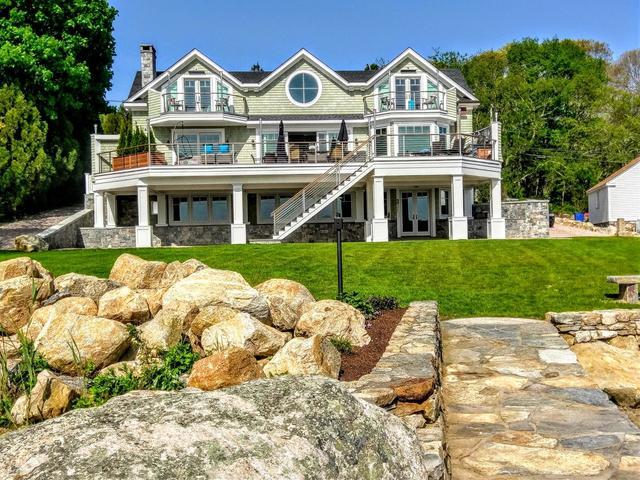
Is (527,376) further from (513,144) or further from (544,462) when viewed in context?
(513,144)

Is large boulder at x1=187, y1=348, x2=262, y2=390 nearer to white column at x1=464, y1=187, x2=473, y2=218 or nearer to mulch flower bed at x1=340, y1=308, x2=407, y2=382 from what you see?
mulch flower bed at x1=340, y1=308, x2=407, y2=382

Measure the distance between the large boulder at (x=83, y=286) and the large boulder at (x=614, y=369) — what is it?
6.47 m

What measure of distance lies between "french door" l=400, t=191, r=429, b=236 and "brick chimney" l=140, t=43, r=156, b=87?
612 inches

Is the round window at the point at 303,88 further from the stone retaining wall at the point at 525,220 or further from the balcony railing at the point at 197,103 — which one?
the stone retaining wall at the point at 525,220

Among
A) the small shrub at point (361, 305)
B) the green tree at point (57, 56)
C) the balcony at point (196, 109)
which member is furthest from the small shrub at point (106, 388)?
the green tree at point (57, 56)

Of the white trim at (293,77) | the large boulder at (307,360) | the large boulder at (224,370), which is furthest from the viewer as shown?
the white trim at (293,77)

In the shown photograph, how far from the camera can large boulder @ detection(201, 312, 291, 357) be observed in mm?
6617

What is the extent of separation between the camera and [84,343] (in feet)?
21.6

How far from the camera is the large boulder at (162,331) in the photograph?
6.93 m

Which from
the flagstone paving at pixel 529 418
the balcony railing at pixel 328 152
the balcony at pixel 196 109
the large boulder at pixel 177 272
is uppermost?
the balcony at pixel 196 109

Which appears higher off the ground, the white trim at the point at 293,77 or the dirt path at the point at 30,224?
the white trim at the point at 293,77

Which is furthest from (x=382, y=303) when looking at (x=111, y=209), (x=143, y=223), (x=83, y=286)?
(x=111, y=209)

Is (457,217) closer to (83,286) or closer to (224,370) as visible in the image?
(83,286)

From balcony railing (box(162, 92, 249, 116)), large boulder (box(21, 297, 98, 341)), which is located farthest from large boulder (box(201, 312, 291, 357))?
balcony railing (box(162, 92, 249, 116))
